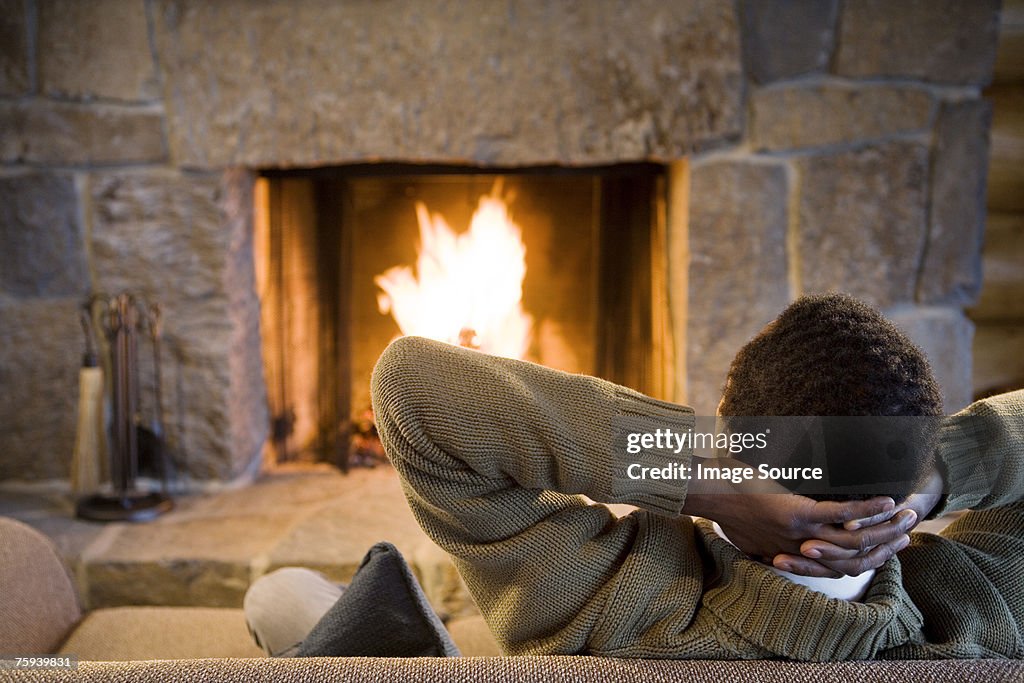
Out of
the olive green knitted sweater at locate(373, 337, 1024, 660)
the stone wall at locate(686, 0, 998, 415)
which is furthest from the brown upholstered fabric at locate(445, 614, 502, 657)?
the stone wall at locate(686, 0, 998, 415)

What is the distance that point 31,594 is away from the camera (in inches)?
43.4

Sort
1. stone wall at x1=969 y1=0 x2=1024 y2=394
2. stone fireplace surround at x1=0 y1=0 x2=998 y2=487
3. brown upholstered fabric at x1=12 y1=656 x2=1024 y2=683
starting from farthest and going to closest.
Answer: stone wall at x1=969 y1=0 x2=1024 y2=394 → stone fireplace surround at x1=0 y1=0 x2=998 y2=487 → brown upholstered fabric at x1=12 y1=656 x2=1024 y2=683

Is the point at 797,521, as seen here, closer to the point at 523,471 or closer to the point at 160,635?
the point at 523,471

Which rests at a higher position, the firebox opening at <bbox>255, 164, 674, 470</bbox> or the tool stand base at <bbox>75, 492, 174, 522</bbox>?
the firebox opening at <bbox>255, 164, 674, 470</bbox>

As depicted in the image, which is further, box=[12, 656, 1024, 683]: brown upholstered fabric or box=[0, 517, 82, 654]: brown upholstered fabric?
box=[0, 517, 82, 654]: brown upholstered fabric

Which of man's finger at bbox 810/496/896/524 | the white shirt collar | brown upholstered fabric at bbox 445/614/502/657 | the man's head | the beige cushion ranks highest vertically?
the man's head

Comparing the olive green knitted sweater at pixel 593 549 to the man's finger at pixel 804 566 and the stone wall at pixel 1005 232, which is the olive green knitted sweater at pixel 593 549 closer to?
the man's finger at pixel 804 566

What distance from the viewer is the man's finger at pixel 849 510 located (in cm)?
67

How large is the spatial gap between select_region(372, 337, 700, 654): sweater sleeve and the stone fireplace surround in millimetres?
1215

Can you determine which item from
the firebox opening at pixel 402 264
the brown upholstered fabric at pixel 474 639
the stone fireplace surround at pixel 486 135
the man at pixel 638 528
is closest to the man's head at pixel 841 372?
the man at pixel 638 528


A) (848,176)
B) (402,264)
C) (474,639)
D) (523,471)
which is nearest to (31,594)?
Result: (474,639)

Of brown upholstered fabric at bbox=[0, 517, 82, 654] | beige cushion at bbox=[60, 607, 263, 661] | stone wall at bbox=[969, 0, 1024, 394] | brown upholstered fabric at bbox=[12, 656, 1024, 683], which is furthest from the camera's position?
stone wall at bbox=[969, 0, 1024, 394]

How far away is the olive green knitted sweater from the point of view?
690mm

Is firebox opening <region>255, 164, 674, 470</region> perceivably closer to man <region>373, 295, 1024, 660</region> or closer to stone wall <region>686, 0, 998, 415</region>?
stone wall <region>686, 0, 998, 415</region>
